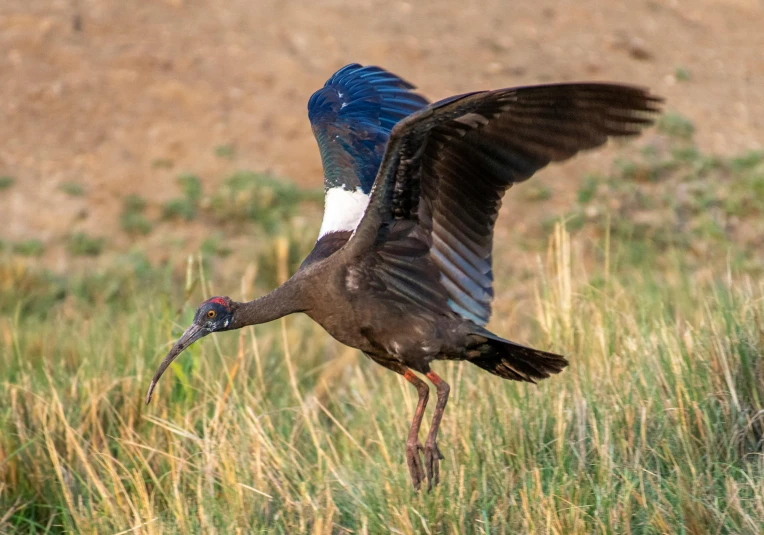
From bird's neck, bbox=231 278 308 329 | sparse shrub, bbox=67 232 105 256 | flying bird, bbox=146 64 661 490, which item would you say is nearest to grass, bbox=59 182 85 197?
sparse shrub, bbox=67 232 105 256

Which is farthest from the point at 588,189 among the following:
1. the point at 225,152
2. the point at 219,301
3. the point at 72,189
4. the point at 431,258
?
the point at 219,301

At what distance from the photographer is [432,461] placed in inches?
170

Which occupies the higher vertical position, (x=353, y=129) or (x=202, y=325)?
(x=353, y=129)

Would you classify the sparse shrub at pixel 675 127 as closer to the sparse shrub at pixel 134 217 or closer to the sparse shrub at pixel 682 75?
the sparse shrub at pixel 682 75

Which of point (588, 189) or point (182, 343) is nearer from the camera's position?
point (182, 343)

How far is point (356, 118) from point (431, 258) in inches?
57.3

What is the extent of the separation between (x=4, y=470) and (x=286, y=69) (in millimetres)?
7004

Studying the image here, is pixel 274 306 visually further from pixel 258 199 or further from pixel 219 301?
pixel 258 199

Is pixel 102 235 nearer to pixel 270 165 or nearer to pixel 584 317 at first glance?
pixel 270 165

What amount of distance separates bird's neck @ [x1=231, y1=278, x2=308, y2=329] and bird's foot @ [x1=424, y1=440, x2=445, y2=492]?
0.75m

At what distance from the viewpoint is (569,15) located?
1252 cm

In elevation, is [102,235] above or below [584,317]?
above

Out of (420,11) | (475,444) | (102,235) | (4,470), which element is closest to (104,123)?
(102,235)

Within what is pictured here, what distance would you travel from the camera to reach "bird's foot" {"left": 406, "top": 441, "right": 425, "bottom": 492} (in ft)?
14.0
